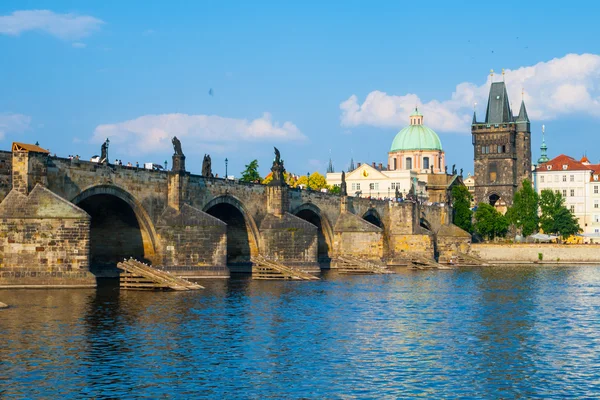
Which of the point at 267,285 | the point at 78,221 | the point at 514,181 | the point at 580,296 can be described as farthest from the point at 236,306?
the point at 514,181

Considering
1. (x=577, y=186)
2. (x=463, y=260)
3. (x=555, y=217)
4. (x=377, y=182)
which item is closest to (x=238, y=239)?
(x=463, y=260)

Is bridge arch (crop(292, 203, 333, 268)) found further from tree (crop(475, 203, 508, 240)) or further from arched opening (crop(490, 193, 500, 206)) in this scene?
arched opening (crop(490, 193, 500, 206))

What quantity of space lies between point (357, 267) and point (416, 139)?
88.2 metres

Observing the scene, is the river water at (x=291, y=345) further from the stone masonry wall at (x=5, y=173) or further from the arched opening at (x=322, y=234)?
the arched opening at (x=322, y=234)

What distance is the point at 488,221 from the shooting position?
133 meters

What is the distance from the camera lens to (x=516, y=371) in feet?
94.9

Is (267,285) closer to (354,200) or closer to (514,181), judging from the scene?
(354,200)

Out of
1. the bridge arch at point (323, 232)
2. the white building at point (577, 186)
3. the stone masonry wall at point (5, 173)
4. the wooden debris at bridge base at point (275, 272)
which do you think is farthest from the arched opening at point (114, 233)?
the white building at point (577, 186)

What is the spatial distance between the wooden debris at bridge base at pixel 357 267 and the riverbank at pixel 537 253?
121 ft

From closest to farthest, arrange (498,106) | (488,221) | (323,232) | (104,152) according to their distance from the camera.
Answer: (104,152) → (323,232) → (488,221) → (498,106)

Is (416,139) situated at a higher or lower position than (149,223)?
higher

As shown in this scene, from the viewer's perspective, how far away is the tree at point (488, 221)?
435 feet

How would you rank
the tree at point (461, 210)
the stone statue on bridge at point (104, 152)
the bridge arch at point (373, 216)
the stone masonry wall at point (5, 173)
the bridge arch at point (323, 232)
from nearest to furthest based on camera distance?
the stone masonry wall at point (5, 173)
the stone statue on bridge at point (104, 152)
the bridge arch at point (323, 232)
the bridge arch at point (373, 216)
the tree at point (461, 210)

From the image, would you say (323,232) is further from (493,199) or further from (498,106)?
(498,106)
